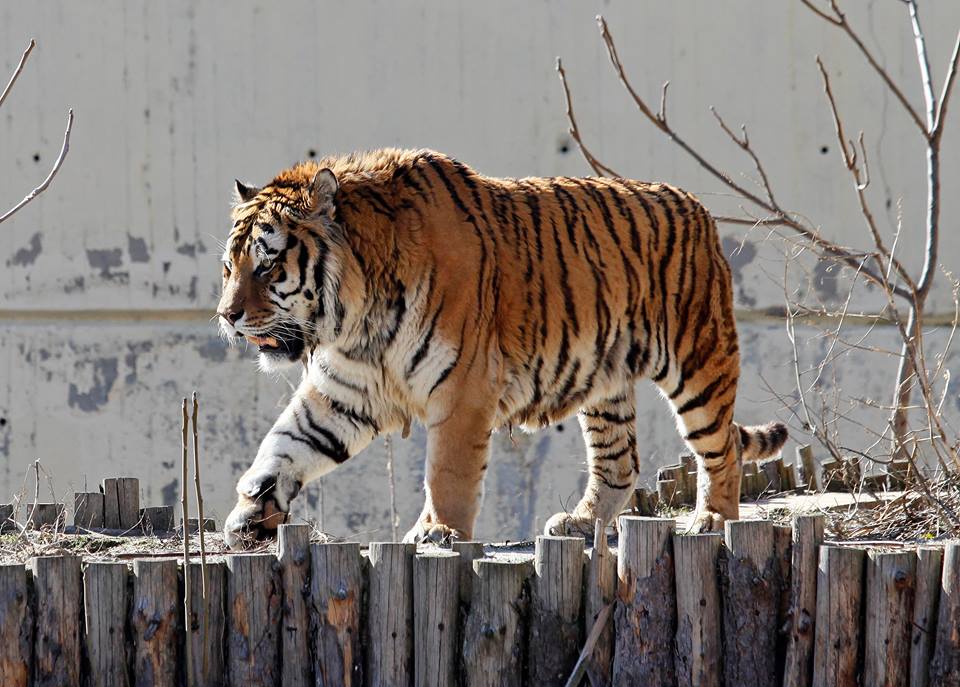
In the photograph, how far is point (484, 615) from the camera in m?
3.44

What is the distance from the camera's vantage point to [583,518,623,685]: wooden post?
3.43 metres

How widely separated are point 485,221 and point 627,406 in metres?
1.15

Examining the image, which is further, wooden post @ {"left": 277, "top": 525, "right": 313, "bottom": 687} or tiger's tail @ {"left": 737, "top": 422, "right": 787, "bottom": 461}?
tiger's tail @ {"left": 737, "top": 422, "right": 787, "bottom": 461}

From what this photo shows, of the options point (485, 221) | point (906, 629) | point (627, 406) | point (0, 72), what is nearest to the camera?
point (906, 629)

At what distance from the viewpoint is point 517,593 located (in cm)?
346

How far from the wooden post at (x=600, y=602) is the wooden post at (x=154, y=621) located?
3.35 ft

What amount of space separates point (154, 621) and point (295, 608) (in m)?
0.34

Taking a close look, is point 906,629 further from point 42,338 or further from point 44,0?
point 44,0

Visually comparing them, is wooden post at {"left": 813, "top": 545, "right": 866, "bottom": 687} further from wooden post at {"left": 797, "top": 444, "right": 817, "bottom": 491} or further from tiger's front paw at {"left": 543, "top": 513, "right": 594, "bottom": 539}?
wooden post at {"left": 797, "top": 444, "right": 817, "bottom": 491}

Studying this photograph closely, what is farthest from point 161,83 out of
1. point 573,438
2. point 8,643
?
point 8,643

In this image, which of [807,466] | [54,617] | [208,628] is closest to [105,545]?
[54,617]

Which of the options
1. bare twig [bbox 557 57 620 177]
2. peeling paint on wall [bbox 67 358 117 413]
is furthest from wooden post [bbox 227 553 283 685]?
peeling paint on wall [bbox 67 358 117 413]

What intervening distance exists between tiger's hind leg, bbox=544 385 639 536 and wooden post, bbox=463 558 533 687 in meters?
1.87

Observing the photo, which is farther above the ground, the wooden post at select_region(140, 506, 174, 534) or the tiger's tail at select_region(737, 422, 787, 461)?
the tiger's tail at select_region(737, 422, 787, 461)
